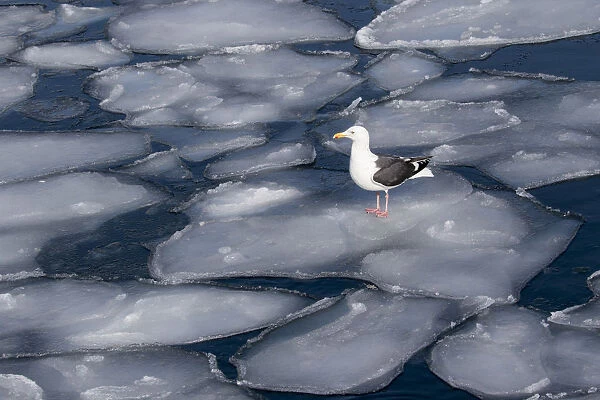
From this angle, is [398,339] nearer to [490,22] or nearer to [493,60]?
[493,60]

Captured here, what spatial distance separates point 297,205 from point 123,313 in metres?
1.68

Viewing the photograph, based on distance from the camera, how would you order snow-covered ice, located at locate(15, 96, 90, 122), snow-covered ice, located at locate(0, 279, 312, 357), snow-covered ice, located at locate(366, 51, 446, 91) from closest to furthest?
snow-covered ice, located at locate(0, 279, 312, 357) < snow-covered ice, located at locate(15, 96, 90, 122) < snow-covered ice, located at locate(366, 51, 446, 91)

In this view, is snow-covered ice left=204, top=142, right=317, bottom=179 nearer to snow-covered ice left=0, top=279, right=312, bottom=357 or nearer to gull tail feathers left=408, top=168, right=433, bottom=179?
gull tail feathers left=408, top=168, right=433, bottom=179

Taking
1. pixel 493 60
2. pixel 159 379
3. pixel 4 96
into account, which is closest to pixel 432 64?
pixel 493 60

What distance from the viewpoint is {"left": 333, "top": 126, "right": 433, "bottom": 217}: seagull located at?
686cm

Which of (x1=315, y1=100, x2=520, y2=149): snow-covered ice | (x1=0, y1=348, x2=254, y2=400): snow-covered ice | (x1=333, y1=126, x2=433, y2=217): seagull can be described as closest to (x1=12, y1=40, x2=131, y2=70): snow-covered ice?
(x1=315, y1=100, x2=520, y2=149): snow-covered ice

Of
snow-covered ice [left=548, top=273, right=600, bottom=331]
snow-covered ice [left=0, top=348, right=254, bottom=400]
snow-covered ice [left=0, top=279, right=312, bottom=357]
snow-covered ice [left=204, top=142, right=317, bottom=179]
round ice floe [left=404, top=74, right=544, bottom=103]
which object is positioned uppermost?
round ice floe [left=404, top=74, right=544, bottom=103]

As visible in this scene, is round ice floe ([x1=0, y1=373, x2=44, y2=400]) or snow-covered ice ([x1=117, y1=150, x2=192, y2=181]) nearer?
round ice floe ([x1=0, y1=373, x2=44, y2=400])

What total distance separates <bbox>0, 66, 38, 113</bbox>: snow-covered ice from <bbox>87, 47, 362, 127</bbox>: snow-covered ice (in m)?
0.63

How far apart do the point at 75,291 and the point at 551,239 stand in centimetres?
307

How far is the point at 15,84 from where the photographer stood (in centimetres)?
970

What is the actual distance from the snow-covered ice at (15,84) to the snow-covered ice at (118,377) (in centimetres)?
418

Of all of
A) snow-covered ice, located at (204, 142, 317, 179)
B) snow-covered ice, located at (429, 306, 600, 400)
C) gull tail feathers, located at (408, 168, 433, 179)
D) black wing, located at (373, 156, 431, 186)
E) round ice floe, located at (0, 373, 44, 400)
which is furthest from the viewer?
snow-covered ice, located at (204, 142, 317, 179)

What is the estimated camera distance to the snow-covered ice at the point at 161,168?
7.83 metres
